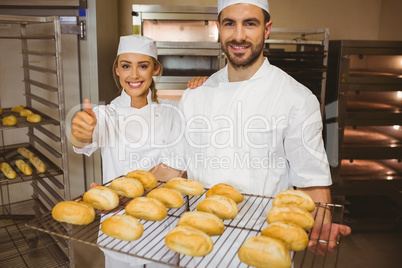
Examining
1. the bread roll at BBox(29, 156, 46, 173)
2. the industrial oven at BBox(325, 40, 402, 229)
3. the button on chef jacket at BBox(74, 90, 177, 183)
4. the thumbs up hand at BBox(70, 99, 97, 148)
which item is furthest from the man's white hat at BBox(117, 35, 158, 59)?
the industrial oven at BBox(325, 40, 402, 229)

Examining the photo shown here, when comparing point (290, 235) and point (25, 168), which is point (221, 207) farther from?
point (25, 168)

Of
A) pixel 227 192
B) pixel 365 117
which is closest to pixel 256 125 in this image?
pixel 227 192

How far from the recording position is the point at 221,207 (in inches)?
46.9

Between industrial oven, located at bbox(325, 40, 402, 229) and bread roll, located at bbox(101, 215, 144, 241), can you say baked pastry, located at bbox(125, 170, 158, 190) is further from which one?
industrial oven, located at bbox(325, 40, 402, 229)

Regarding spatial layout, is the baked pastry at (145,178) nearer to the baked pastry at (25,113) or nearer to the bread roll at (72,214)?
the bread roll at (72,214)

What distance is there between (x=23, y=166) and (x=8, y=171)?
0.10 metres

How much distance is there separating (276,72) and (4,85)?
8.48 ft

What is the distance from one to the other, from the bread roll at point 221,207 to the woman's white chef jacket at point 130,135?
90cm

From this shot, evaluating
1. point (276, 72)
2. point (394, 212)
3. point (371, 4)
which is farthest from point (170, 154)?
point (371, 4)

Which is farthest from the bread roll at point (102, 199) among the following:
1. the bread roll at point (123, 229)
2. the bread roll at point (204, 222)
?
the bread roll at point (204, 222)

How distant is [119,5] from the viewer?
3.80 metres

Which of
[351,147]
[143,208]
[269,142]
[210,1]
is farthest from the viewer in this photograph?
[210,1]

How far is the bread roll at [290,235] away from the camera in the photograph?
1003 mm

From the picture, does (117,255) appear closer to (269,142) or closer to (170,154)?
(170,154)
